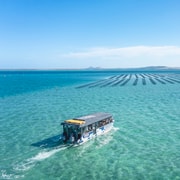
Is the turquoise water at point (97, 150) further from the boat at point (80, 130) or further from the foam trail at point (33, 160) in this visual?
the boat at point (80, 130)

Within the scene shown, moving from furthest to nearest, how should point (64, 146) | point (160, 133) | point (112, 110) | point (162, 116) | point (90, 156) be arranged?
1. point (112, 110)
2. point (162, 116)
3. point (160, 133)
4. point (64, 146)
5. point (90, 156)

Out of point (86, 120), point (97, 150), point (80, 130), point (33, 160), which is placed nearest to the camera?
point (33, 160)

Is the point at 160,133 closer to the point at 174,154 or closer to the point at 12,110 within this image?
the point at 174,154

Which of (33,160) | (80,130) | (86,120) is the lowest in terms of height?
(33,160)

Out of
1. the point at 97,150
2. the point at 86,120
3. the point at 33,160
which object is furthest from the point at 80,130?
the point at 33,160

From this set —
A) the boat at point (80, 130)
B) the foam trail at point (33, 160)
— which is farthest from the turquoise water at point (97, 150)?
the boat at point (80, 130)

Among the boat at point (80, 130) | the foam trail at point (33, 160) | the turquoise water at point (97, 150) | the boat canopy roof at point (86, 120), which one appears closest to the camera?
the turquoise water at point (97, 150)

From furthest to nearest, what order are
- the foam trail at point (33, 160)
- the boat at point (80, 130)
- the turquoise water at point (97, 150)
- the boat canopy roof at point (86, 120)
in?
the boat canopy roof at point (86, 120)
the boat at point (80, 130)
the foam trail at point (33, 160)
the turquoise water at point (97, 150)

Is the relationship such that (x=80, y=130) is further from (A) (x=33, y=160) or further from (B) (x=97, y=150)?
(A) (x=33, y=160)

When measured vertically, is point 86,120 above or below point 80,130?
above

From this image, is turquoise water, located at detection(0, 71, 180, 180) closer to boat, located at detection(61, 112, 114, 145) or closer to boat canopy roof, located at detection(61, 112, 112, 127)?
boat, located at detection(61, 112, 114, 145)

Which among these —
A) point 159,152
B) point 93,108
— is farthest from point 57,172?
point 93,108
